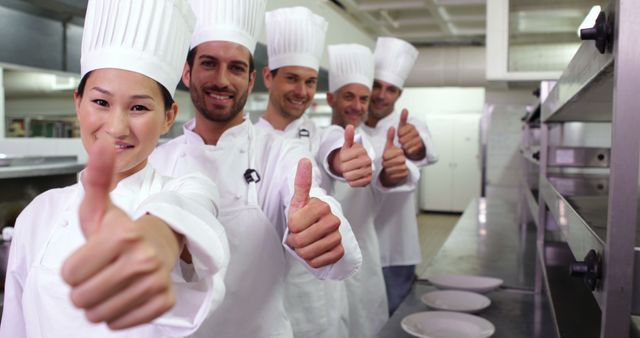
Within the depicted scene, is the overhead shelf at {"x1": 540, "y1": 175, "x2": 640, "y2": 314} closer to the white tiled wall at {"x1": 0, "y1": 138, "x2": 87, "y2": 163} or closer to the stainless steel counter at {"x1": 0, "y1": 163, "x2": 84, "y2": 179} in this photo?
the stainless steel counter at {"x1": 0, "y1": 163, "x2": 84, "y2": 179}

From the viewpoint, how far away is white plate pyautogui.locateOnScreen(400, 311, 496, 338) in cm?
142

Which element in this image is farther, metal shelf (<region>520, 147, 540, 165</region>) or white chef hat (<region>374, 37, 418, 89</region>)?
white chef hat (<region>374, 37, 418, 89</region>)

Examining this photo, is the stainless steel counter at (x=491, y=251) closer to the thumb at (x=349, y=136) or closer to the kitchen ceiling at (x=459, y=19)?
the thumb at (x=349, y=136)

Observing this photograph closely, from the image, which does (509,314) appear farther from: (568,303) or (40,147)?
(40,147)

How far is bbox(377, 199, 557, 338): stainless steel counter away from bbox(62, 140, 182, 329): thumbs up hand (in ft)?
3.59

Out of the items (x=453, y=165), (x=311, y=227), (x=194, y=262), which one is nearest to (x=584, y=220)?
(x=311, y=227)

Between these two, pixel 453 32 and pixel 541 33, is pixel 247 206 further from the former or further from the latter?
pixel 453 32

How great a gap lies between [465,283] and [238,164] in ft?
3.56

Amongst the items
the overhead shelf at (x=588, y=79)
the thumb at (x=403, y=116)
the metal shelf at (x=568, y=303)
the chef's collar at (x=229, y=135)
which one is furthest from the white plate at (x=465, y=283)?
the chef's collar at (x=229, y=135)

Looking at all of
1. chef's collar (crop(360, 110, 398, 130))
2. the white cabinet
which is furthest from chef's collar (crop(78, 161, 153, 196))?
the white cabinet

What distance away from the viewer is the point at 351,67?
256 cm

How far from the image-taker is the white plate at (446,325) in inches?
56.0

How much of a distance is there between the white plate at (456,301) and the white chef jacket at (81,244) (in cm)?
101

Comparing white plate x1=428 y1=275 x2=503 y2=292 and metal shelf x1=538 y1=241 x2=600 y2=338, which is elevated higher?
metal shelf x1=538 y1=241 x2=600 y2=338
